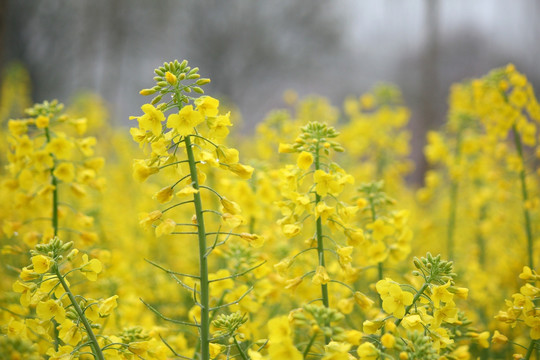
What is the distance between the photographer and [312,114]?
481cm

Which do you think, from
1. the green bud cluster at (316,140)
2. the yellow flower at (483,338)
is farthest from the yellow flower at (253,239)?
the yellow flower at (483,338)

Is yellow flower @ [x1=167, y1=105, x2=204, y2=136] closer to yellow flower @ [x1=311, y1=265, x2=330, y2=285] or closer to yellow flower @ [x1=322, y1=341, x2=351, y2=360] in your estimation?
yellow flower @ [x1=311, y1=265, x2=330, y2=285]

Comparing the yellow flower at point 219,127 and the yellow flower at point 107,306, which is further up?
the yellow flower at point 219,127

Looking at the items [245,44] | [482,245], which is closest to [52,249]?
[482,245]

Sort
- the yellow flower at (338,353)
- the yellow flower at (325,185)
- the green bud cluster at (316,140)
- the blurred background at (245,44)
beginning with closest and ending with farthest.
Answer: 1. the yellow flower at (338,353)
2. the yellow flower at (325,185)
3. the green bud cluster at (316,140)
4. the blurred background at (245,44)

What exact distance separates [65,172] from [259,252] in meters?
1.22

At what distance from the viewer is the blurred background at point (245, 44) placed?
1105 cm

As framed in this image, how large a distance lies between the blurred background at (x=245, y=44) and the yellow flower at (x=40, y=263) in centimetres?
962

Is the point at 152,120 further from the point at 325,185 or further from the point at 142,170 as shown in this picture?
the point at 325,185

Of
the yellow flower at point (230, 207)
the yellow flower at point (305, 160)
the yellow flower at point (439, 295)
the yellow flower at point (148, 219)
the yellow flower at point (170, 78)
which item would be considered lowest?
the yellow flower at point (439, 295)

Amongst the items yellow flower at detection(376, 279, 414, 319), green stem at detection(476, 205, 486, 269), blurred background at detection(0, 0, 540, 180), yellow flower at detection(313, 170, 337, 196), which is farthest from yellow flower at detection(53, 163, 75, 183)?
blurred background at detection(0, 0, 540, 180)

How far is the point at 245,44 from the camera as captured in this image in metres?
13.4

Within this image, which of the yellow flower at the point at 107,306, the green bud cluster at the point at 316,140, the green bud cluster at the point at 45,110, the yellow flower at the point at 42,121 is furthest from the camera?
the green bud cluster at the point at 45,110

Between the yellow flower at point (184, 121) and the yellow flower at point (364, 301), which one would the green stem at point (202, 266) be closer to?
the yellow flower at point (184, 121)
